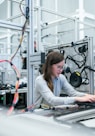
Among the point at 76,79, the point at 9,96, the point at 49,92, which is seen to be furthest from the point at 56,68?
the point at 9,96

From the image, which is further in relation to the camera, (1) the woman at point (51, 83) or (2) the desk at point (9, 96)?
(2) the desk at point (9, 96)

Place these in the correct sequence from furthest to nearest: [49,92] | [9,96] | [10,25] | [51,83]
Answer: [9,96] < [10,25] < [51,83] < [49,92]

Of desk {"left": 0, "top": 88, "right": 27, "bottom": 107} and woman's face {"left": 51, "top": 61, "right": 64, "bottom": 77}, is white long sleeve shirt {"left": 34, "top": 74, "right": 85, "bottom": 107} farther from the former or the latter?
desk {"left": 0, "top": 88, "right": 27, "bottom": 107}

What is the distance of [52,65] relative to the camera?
199 cm

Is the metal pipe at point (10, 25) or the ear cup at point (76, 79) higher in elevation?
the metal pipe at point (10, 25)

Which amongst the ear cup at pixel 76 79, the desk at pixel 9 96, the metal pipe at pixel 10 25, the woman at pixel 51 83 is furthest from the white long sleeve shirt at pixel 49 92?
the desk at pixel 9 96

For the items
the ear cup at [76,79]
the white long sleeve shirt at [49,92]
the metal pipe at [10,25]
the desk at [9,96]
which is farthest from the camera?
the desk at [9,96]

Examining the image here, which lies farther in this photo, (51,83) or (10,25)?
(10,25)

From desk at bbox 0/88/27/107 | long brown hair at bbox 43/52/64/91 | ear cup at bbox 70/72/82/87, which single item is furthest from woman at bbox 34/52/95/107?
desk at bbox 0/88/27/107

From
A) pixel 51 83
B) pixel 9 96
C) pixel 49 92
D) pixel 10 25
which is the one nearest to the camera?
pixel 49 92

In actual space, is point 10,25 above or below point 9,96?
above

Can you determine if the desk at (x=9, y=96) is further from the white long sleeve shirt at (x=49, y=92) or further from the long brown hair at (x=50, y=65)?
the long brown hair at (x=50, y=65)

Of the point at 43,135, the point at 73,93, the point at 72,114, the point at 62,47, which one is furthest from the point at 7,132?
the point at 62,47

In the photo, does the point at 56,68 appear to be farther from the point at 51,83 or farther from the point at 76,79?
the point at 76,79
